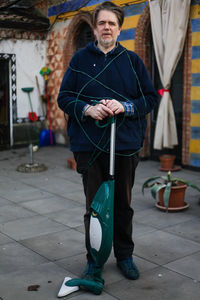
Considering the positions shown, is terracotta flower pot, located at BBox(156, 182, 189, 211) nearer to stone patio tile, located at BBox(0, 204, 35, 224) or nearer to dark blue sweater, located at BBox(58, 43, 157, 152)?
stone patio tile, located at BBox(0, 204, 35, 224)

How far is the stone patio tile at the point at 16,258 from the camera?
3.64m

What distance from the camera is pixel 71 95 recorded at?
10.6ft

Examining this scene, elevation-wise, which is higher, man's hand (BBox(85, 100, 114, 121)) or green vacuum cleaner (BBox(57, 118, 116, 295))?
man's hand (BBox(85, 100, 114, 121))

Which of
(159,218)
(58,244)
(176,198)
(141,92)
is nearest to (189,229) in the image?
(159,218)

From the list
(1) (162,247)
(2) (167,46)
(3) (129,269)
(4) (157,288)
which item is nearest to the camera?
(4) (157,288)

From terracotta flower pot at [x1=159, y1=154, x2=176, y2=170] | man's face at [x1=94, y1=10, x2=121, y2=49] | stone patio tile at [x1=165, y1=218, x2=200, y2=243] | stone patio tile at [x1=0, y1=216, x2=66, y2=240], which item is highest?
man's face at [x1=94, y1=10, x2=121, y2=49]

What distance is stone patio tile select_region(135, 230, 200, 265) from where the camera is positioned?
152 inches

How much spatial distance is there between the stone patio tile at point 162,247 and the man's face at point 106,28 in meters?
1.95

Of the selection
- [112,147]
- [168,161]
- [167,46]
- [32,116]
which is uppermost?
[167,46]

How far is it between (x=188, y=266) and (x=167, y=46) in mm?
5137

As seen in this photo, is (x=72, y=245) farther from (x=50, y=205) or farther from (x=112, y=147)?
(x=50, y=205)

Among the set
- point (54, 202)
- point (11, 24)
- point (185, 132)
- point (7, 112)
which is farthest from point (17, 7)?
point (54, 202)

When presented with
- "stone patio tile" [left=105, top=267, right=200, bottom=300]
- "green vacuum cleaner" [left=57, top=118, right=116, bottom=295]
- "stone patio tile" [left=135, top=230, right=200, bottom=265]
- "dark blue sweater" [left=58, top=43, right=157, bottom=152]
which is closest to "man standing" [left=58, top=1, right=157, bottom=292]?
"dark blue sweater" [left=58, top=43, right=157, bottom=152]

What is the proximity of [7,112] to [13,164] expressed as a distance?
91.8 inches
